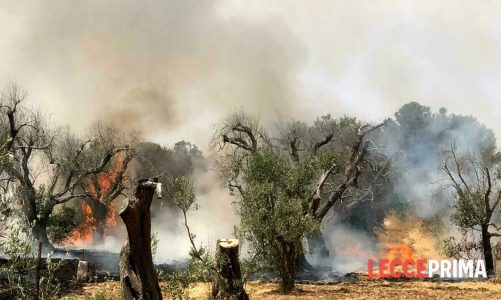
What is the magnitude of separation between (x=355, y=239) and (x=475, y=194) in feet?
95.0

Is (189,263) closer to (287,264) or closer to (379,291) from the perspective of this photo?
(287,264)

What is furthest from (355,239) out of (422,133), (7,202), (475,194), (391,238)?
(7,202)

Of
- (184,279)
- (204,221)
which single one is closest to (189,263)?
(184,279)

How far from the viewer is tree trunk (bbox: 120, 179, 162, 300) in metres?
9.59

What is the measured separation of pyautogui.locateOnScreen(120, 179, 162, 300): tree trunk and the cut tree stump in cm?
772

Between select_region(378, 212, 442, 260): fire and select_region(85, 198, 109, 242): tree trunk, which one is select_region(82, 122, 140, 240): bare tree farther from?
select_region(378, 212, 442, 260): fire

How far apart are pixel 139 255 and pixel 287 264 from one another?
16690 mm

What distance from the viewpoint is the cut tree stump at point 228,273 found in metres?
17.6

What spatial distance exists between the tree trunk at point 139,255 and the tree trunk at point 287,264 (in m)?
15.6

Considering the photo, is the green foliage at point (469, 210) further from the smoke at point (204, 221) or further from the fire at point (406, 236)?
the smoke at point (204, 221)

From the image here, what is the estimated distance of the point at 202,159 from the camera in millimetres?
97438

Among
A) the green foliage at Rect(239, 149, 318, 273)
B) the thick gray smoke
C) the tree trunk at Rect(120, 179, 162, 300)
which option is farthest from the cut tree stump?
the thick gray smoke

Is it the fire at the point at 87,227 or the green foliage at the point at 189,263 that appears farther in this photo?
the fire at the point at 87,227

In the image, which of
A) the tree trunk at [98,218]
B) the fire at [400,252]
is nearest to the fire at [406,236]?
the fire at [400,252]
